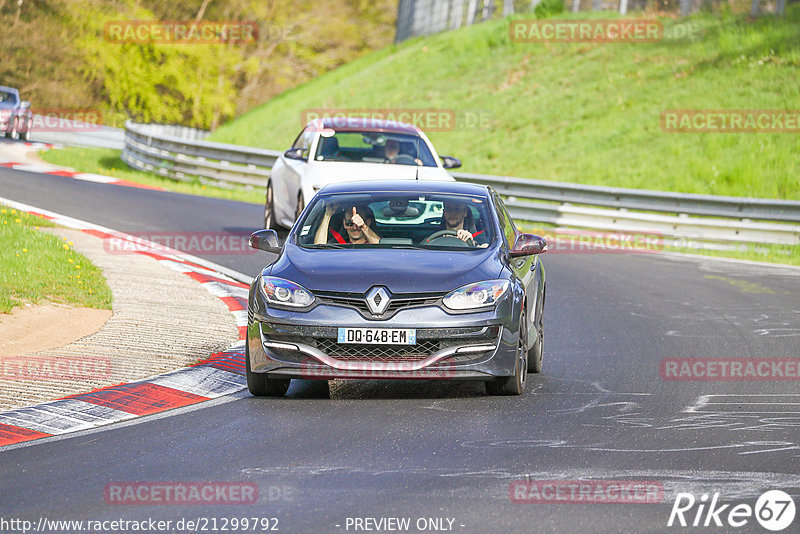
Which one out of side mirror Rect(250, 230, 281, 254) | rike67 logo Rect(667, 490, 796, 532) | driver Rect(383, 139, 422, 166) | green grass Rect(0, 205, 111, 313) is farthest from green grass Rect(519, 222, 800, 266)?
rike67 logo Rect(667, 490, 796, 532)

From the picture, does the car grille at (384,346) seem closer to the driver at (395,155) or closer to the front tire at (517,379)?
the front tire at (517,379)

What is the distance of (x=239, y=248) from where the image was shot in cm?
1731

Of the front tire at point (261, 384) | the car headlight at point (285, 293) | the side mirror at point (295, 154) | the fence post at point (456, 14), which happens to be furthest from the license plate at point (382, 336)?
the fence post at point (456, 14)

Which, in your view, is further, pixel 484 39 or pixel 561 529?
pixel 484 39

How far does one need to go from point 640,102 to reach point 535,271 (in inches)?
907

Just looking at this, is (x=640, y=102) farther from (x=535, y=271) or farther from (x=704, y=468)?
(x=704, y=468)

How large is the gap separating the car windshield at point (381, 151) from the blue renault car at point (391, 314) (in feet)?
22.5

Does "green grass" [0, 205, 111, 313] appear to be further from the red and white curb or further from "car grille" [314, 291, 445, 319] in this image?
"car grille" [314, 291, 445, 319]

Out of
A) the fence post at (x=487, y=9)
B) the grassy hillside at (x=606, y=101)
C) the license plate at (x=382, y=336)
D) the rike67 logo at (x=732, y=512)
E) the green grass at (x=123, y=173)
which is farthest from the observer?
the fence post at (x=487, y=9)

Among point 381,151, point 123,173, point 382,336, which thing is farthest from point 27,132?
point 382,336

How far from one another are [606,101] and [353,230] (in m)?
24.7

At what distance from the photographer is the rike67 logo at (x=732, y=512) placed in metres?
5.70

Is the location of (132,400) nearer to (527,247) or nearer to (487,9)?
(527,247)

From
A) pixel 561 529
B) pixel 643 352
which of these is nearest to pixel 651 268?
pixel 643 352
